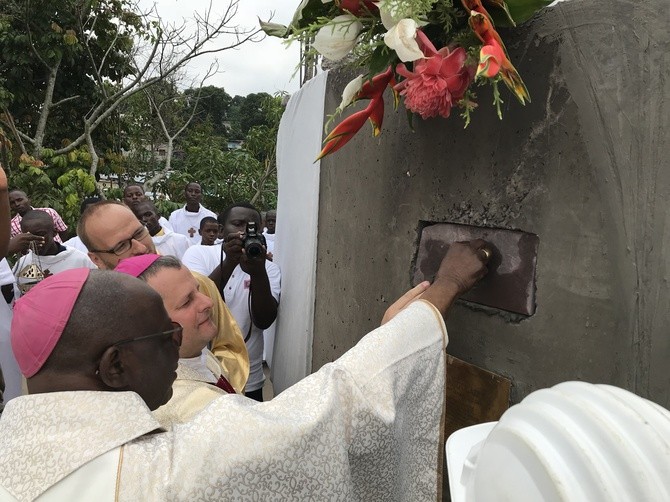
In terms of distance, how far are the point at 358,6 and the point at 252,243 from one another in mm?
1731

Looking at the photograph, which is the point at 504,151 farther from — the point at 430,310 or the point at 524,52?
the point at 430,310

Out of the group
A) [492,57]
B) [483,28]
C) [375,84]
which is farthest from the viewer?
[375,84]

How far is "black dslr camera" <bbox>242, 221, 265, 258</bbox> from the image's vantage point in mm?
3250

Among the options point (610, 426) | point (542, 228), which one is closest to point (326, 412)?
point (610, 426)

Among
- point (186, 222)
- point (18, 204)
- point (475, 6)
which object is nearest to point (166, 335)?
point (475, 6)

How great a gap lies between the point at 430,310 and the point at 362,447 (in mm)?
467

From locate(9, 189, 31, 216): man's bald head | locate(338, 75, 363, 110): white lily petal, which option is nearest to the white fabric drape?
locate(338, 75, 363, 110): white lily petal

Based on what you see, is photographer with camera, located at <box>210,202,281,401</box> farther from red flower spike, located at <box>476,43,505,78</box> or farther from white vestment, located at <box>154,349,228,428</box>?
red flower spike, located at <box>476,43,505,78</box>

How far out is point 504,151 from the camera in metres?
1.95

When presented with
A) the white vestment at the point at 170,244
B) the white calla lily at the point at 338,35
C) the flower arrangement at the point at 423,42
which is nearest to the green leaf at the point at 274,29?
the flower arrangement at the point at 423,42

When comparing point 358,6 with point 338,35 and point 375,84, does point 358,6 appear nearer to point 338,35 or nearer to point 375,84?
point 338,35

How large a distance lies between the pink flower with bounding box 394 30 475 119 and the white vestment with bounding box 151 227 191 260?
11.6ft

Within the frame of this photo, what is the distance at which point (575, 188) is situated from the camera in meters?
1.74

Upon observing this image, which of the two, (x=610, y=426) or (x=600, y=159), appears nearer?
(x=610, y=426)
